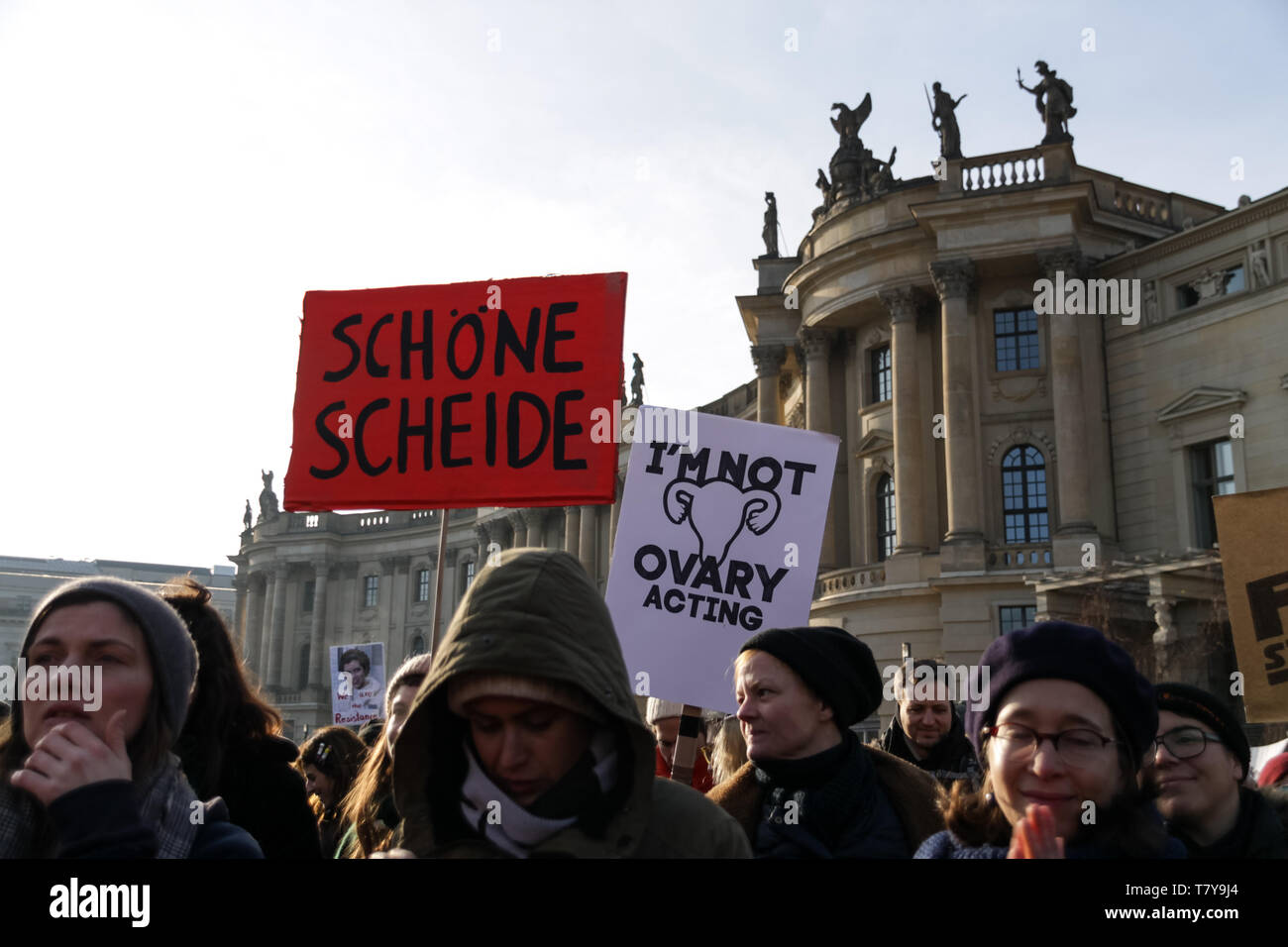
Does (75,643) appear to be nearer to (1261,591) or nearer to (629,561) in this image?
(629,561)

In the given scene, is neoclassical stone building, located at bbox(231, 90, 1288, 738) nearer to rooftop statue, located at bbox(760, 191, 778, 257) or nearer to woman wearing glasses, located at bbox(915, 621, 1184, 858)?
rooftop statue, located at bbox(760, 191, 778, 257)

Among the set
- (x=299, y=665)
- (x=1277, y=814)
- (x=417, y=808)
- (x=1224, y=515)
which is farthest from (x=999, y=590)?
(x=299, y=665)

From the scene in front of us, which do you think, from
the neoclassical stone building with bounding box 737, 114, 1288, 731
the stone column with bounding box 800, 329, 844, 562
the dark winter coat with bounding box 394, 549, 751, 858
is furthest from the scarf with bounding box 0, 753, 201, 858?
the stone column with bounding box 800, 329, 844, 562

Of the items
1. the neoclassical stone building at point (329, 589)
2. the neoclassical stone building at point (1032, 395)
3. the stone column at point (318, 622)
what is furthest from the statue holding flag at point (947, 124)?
the stone column at point (318, 622)

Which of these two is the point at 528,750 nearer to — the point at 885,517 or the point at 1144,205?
the point at 885,517

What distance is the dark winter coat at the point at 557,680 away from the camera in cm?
240

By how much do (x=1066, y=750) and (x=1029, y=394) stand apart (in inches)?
1270

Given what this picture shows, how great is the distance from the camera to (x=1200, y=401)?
97.8ft

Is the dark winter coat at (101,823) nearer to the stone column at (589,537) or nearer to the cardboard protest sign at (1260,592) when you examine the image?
the cardboard protest sign at (1260,592)

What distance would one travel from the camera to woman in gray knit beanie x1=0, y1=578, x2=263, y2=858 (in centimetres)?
256

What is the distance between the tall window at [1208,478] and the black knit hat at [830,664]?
28.4 m

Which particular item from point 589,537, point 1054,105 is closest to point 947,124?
point 1054,105

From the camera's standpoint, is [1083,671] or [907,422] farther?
[907,422]
